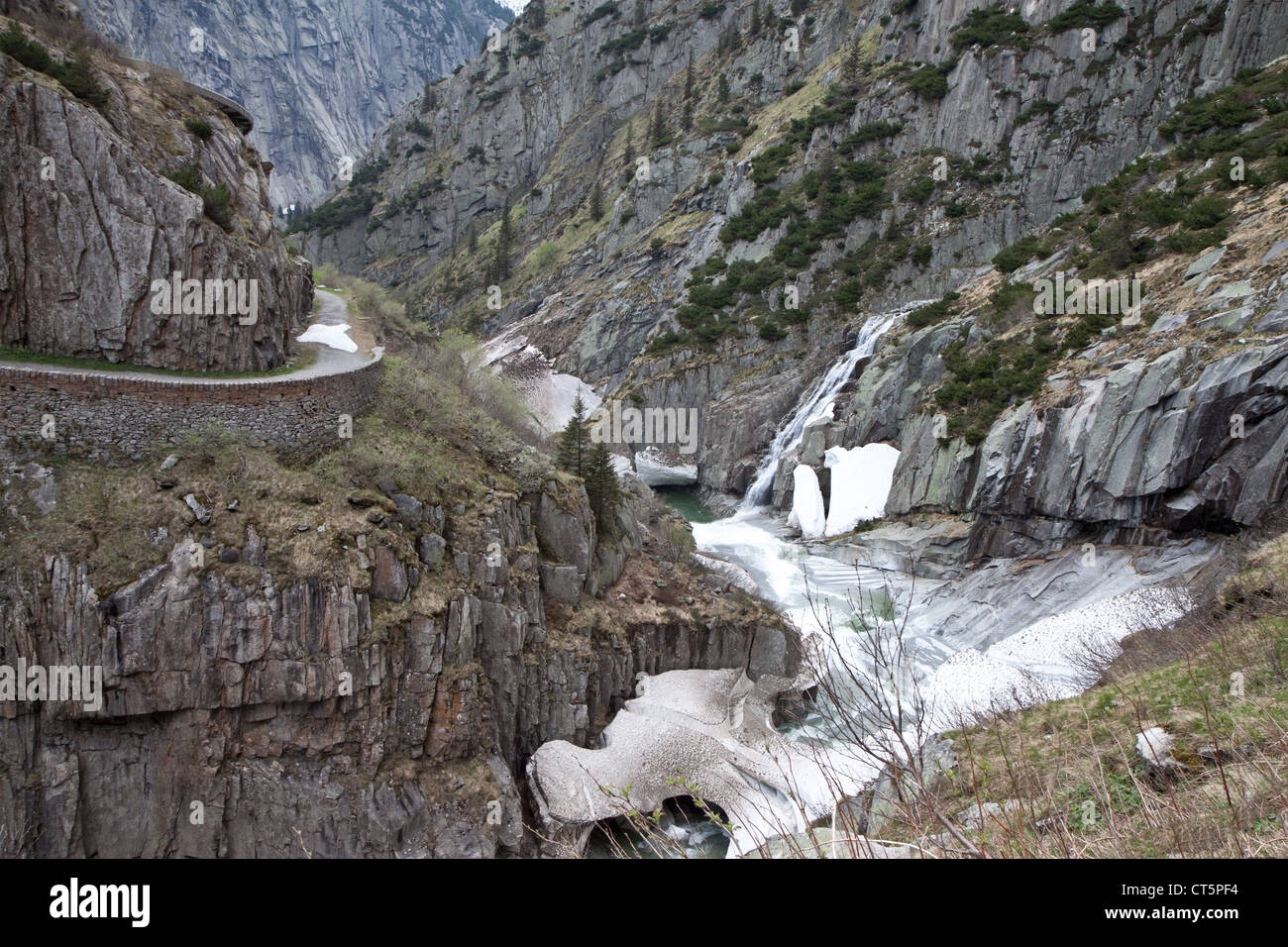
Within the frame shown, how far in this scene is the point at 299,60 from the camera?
140000 millimetres

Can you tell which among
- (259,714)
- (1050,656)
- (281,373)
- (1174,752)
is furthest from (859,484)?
(1174,752)

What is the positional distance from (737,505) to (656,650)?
20.3 meters

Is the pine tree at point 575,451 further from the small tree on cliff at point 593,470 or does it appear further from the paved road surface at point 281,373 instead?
the paved road surface at point 281,373

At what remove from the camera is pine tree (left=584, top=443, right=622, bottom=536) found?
864 inches

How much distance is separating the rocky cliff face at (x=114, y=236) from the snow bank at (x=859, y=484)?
24.1 m

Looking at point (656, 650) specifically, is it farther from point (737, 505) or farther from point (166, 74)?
point (166, 74)

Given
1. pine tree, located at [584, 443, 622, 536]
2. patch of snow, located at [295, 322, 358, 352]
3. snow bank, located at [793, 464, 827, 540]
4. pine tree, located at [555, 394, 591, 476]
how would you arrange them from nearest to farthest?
pine tree, located at [584, 443, 622, 536], pine tree, located at [555, 394, 591, 476], patch of snow, located at [295, 322, 358, 352], snow bank, located at [793, 464, 827, 540]

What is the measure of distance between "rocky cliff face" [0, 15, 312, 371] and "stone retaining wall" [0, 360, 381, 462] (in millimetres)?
1726

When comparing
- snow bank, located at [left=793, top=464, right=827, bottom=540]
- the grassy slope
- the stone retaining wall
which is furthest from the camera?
snow bank, located at [left=793, top=464, right=827, bottom=540]

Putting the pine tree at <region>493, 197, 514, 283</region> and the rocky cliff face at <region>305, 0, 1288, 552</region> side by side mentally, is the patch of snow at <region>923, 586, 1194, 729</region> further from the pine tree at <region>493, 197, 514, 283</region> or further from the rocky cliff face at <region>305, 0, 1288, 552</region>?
the pine tree at <region>493, 197, 514, 283</region>

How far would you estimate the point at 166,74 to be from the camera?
21.3 meters

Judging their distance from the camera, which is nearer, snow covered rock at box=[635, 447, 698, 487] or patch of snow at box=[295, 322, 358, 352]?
patch of snow at box=[295, 322, 358, 352]

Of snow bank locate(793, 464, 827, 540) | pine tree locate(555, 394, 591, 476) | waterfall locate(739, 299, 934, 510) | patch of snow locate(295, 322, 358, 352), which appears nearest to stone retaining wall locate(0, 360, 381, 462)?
patch of snow locate(295, 322, 358, 352)

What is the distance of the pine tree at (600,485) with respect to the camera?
22.0 m
